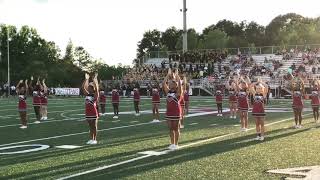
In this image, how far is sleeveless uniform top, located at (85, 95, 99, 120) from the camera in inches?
568

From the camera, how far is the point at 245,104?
17.7 m

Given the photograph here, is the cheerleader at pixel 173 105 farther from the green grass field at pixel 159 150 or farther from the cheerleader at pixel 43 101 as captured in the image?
the cheerleader at pixel 43 101

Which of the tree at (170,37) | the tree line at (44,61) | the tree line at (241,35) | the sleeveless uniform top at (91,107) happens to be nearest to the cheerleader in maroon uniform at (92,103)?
the sleeveless uniform top at (91,107)

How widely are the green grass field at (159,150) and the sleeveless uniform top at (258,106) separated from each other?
74 centimetres

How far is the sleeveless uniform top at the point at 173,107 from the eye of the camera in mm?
13016

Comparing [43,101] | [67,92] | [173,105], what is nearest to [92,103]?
[173,105]

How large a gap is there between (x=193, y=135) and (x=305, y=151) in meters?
4.41

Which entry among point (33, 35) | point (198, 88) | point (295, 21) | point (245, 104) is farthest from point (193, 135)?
point (295, 21)

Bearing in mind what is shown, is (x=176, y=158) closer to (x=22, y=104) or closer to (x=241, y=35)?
(x=22, y=104)

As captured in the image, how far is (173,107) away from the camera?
1303cm

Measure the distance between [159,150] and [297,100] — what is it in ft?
25.0

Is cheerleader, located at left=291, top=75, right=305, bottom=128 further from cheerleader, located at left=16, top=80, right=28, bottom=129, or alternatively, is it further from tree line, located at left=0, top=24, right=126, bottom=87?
tree line, located at left=0, top=24, right=126, bottom=87

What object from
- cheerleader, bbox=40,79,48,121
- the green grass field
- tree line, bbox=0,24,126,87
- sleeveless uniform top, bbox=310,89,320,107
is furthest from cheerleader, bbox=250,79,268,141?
tree line, bbox=0,24,126,87

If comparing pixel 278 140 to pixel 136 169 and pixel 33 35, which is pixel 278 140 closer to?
pixel 136 169
